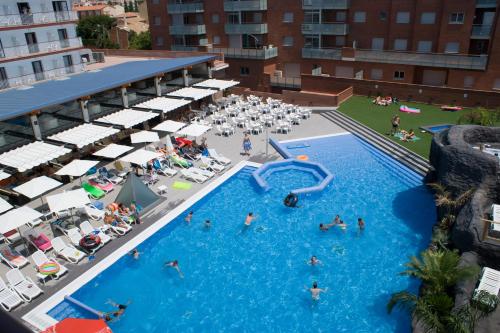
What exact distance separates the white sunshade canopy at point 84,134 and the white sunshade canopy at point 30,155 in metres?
1.01

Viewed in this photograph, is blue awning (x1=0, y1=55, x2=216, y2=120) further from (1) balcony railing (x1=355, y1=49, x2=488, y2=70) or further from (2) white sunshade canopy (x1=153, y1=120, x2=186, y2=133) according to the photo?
(1) balcony railing (x1=355, y1=49, x2=488, y2=70)

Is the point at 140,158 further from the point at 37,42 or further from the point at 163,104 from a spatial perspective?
the point at 37,42

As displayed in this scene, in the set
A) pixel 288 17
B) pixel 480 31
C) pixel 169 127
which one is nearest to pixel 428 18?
pixel 480 31

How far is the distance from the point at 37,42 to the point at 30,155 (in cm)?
1769

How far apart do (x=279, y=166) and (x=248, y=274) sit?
1052cm

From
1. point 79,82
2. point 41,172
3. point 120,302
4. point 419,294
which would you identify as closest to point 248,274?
point 120,302

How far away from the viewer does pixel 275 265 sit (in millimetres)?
16688

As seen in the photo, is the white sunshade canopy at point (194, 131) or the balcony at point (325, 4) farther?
the balcony at point (325, 4)

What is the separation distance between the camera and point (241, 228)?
19203 millimetres

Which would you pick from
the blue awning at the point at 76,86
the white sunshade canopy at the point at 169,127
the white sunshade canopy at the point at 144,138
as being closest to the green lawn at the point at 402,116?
the white sunshade canopy at the point at 169,127

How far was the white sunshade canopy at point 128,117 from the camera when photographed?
26.7 metres

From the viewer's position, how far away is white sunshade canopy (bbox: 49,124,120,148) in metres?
23.7

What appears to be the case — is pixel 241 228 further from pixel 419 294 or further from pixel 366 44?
pixel 366 44

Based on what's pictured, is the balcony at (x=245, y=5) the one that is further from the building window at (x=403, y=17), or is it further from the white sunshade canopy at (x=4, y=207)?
the white sunshade canopy at (x=4, y=207)
